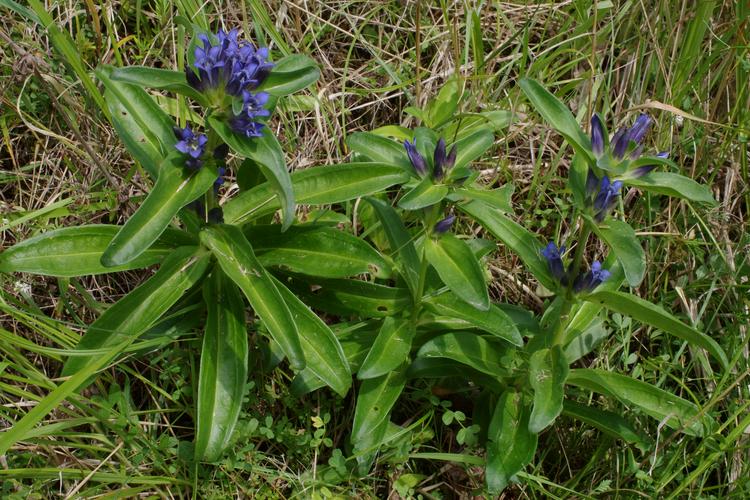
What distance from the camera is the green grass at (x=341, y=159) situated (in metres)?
2.83

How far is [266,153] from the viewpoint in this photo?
7.72ft

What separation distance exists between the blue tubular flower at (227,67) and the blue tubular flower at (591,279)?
124 centimetres

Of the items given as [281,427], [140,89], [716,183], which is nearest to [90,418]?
[281,427]

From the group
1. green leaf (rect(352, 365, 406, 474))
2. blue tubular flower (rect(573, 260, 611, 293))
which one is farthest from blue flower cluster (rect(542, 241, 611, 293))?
green leaf (rect(352, 365, 406, 474))

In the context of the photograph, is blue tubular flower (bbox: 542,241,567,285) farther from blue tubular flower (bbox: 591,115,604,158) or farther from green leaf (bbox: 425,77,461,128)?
green leaf (bbox: 425,77,461,128)

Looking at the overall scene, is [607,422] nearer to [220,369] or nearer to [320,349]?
[320,349]

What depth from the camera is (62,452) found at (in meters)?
2.65

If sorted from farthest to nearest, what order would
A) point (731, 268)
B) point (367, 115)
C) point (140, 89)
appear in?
point (367, 115) < point (731, 268) < point (140, 89)

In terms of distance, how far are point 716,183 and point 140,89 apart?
2701 mm

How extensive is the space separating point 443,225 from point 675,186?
760mm

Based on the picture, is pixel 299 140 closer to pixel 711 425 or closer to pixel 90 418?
pixel 90 418

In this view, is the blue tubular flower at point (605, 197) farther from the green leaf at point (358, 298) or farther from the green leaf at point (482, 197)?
the green leaf at point (358, 298)

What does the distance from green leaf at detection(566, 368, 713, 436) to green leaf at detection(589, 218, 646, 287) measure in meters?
0.55

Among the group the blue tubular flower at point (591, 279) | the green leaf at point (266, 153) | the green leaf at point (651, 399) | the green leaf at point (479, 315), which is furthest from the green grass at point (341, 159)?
the green leaf at point (266, 153)
